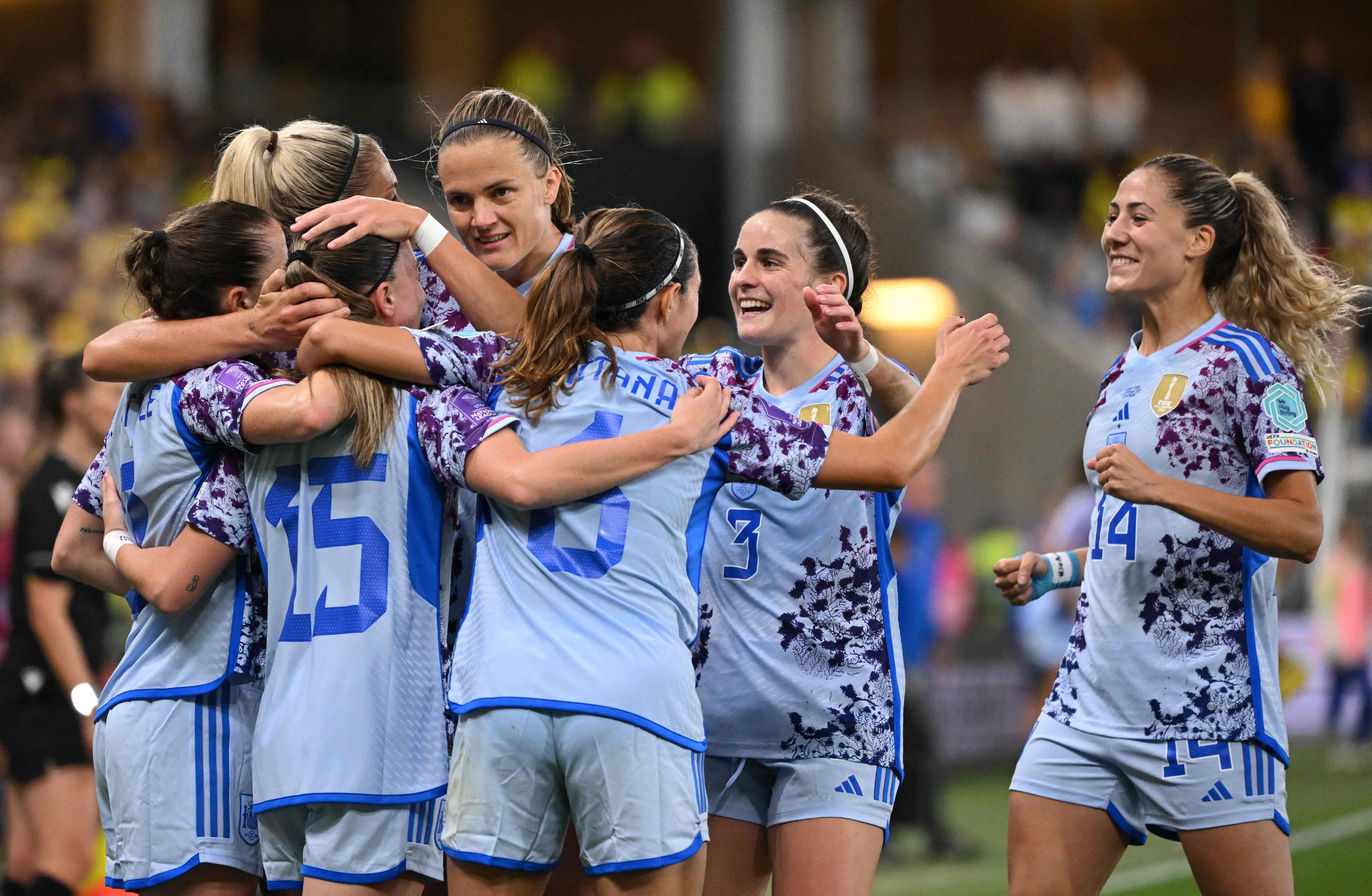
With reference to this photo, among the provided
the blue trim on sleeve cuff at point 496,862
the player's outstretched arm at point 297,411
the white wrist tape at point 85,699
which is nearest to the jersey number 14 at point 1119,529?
the blue trim on sleeve cuff at point 496,862

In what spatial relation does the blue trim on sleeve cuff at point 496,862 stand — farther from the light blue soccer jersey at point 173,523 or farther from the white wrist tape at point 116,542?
the white wrist tape at point 116,542

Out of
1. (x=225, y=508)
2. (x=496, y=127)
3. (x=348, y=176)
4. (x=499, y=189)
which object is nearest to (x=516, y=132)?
(x=496, y=127)

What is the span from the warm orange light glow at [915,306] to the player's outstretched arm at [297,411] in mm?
14015

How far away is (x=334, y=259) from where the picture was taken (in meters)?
3.18

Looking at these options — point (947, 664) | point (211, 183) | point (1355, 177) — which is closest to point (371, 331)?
point (211, 183)

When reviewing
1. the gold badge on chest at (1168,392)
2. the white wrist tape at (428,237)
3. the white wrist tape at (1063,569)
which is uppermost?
the white wrist tape at (428,237)

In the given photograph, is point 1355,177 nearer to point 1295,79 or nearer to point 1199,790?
point 1295,79

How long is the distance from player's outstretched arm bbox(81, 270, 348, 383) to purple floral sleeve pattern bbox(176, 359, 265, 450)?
0.09ft

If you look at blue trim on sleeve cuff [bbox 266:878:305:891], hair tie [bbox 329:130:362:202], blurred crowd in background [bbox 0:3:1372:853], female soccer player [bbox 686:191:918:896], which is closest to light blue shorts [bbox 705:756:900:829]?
female soccer player [bbox 686:191:918:896]

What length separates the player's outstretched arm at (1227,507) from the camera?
10.9 ft

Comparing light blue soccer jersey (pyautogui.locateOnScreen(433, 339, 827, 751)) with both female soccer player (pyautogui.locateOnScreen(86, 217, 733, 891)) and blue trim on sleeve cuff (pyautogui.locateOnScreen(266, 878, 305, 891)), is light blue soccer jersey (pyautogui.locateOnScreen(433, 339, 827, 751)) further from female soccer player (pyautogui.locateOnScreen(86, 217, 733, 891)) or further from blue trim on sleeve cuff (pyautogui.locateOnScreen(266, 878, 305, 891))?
blue trim on sleeve cuff (pyautogui.locateOnScreen(266, 878, 305, 891))

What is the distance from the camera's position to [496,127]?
365 cm

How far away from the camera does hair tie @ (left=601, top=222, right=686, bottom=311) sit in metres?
3.16

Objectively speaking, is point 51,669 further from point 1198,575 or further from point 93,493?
point 1198,575
